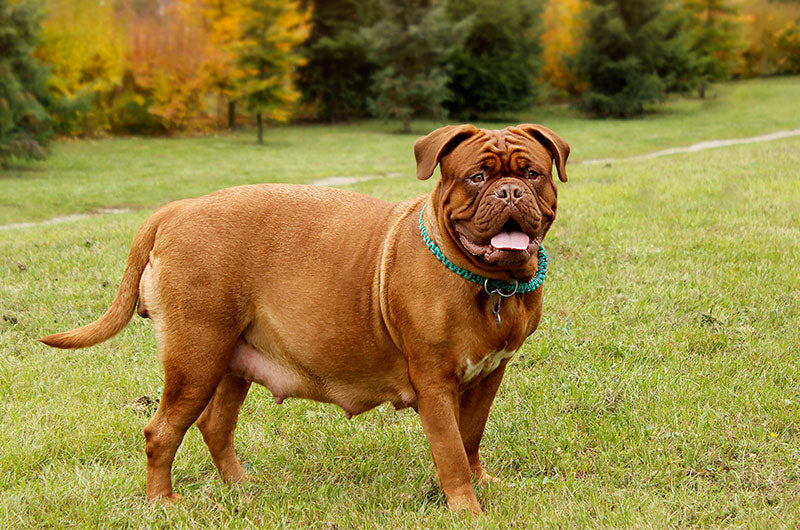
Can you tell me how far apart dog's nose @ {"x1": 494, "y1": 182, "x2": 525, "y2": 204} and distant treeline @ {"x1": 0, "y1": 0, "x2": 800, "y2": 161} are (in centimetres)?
1952

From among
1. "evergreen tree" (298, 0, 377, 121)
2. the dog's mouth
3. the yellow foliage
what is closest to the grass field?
the dog's mouth

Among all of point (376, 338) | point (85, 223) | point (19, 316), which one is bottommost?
point (85, 223)

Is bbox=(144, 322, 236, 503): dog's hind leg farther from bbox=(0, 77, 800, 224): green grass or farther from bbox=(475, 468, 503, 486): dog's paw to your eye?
bbox=(0, 77, 800, 224): green grass

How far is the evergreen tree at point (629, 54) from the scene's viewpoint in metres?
36.1

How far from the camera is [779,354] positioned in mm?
5188

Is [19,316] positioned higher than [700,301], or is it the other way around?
[700,301]

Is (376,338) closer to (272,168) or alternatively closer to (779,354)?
(779,354)

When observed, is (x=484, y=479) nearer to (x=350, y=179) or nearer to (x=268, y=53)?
(x=350, y=179)

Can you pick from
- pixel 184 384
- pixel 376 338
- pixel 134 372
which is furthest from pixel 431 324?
pixel 134 372

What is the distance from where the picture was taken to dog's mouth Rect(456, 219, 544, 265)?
305 centimetres

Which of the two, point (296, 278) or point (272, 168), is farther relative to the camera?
point (272, 168)

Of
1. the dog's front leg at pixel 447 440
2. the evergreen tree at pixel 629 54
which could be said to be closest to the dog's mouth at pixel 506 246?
the dog's front leg at pixel 447 440

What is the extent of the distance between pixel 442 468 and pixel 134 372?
282 centimetres

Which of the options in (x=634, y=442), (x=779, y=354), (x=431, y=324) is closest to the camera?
(x=431, y=324)
